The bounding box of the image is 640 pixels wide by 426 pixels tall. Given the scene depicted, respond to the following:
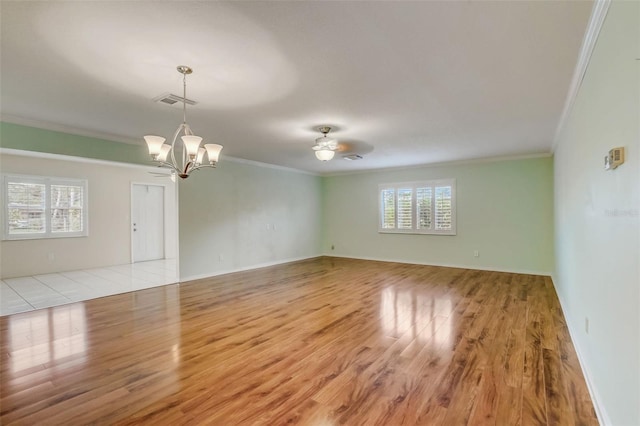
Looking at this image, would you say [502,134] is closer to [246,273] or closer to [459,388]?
[459,388]

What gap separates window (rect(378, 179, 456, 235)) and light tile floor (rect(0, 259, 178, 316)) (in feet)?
17.1

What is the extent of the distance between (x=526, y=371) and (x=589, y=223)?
125 cm

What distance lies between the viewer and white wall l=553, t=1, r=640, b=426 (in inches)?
51.7

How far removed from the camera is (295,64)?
245cm

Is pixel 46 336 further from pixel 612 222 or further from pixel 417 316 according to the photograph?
pixel 612 222

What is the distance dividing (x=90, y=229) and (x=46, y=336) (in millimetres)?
4813

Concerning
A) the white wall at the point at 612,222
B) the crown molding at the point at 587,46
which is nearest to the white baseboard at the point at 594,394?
the white wall at the point at 612,222

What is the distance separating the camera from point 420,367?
247 centimetres

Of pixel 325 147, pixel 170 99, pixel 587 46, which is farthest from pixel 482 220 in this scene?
pixel 170 99

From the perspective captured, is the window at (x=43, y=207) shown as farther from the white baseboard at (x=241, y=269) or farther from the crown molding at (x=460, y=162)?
the crown molding at (x=460, y=162)

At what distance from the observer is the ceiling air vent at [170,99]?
9.87 feet

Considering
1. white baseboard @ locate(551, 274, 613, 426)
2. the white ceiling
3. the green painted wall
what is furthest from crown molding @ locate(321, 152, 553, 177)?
the green painted wall

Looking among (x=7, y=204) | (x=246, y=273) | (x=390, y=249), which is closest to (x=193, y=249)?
(x=246, y=273)

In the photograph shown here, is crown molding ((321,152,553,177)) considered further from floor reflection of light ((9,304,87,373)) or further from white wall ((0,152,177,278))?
floor reflection of light ((9,304,87,373))
